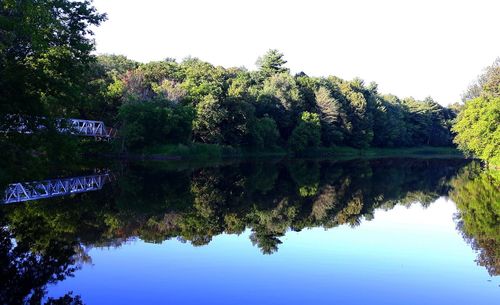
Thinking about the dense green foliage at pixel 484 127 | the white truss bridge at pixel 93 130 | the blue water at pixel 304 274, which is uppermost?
the dense green foliage at pixel 484 127

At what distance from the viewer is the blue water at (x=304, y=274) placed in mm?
12555

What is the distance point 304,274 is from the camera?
14.8 meters

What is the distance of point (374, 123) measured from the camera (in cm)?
10319

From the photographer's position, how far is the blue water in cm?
1255

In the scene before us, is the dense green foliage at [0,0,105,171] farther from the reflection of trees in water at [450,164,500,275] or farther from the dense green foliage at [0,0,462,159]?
the reflection of trees in water at [450,164,500,275]

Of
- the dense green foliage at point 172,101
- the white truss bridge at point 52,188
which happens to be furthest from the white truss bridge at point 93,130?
the white truss bridge at point 52,188

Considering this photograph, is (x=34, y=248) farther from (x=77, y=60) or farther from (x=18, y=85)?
(x=77, y=60)

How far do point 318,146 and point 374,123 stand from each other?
864 inches

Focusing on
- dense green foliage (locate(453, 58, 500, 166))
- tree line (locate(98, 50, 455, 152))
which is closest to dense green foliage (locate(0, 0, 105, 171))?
tree line (locate(98, 50, 455, 152))

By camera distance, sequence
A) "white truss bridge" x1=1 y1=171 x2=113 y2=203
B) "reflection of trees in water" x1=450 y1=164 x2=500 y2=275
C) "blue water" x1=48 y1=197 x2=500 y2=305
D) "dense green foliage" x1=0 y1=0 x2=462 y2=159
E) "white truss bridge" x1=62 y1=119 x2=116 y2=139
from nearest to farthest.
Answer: "blue water" x1=48 y1=197 x2=500 y2=305 → "dense green foliage" x1=0 y1=0 x2=462 y2=159 → "reflection of trees in water" x1=450 y1=164 x2=500 y2=275 → "white truss bridge" x1=1 y1=171 x2=113 y2=203 → "white truss bridge" x1=62 y1=119 x2=116 y2=139

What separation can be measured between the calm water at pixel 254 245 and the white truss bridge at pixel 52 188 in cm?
67

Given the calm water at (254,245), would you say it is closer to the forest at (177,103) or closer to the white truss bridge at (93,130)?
the forest at (177,103)

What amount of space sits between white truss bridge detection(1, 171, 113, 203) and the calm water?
67cm

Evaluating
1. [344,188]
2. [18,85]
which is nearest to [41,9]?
[18,85]
